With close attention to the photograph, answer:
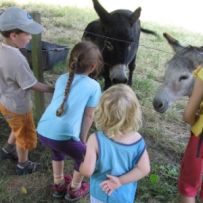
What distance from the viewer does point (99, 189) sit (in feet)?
7.73

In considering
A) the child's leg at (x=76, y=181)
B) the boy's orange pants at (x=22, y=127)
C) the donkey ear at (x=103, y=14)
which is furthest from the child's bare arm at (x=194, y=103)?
the donkey ear at (x=103, y=14)

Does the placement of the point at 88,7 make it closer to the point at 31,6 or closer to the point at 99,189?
the point at 31,6

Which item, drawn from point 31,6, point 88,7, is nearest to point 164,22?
point 88,7

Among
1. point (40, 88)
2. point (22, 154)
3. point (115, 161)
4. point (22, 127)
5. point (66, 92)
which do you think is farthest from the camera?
point (22, 154)

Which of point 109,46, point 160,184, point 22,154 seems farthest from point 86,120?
point 109,46

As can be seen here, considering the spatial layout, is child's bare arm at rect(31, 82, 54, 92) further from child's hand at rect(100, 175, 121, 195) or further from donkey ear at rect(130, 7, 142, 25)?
donkey ear at rect(130, 7, 142, 25)

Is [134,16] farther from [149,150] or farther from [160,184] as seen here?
[160,184]

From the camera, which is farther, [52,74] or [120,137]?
[52,74]

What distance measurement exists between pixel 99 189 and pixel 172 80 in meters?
1.54

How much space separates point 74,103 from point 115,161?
0.67 meters

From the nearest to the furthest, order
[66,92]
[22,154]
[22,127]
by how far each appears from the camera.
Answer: [66,92]
[22,127]
[22,154]

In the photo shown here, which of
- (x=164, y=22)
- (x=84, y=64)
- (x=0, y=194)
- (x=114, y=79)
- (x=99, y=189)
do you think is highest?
(x=84, y=64)

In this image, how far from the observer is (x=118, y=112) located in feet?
6.95

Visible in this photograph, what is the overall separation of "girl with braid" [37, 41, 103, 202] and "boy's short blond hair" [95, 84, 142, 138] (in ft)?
1.94
